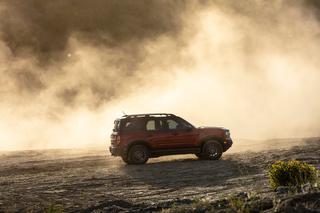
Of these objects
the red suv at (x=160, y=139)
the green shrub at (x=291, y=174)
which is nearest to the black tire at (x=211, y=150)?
the red suv at (x=160, y=139)

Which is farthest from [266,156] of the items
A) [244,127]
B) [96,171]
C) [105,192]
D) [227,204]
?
[244,127]

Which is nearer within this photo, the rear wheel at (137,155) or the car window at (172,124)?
the rear wheel at (137,155)

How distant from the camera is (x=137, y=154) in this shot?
2059 cm

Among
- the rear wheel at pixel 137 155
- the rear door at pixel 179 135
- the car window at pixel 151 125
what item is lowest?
the rear wheel at pixel 137 155

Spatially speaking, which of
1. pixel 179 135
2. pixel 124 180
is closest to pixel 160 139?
pixel 179 135

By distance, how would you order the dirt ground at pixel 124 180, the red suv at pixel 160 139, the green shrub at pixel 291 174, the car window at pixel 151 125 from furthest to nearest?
the car window at pixel 151 125 → the red suv at pixel 160 139 → the dirt ground at pixel 124 180 → the green shrub at pixel 291 174

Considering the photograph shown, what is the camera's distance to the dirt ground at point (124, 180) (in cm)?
1341

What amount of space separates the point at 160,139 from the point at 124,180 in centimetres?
424

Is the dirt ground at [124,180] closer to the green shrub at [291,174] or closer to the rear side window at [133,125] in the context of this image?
the green shrub at [291,174]

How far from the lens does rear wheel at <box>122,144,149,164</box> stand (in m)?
20.5

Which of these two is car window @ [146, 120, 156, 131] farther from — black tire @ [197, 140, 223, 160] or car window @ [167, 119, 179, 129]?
black tire @ [197, 140, 223, 160]

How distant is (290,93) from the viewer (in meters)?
64.8

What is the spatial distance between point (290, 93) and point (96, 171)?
48.5 meters

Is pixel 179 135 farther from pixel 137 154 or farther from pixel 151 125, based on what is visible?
pixel 137 154
